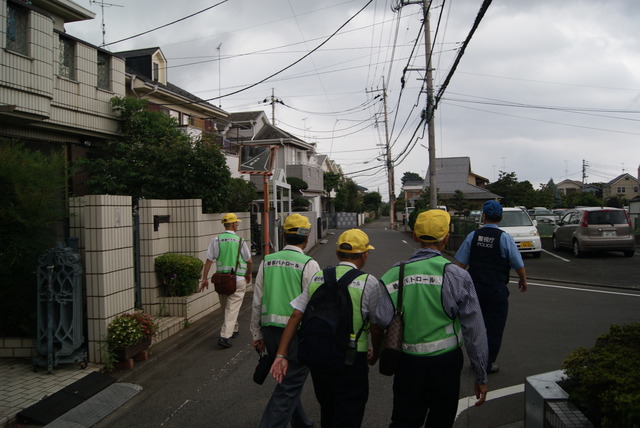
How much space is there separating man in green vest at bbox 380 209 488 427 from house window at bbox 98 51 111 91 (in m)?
13.8

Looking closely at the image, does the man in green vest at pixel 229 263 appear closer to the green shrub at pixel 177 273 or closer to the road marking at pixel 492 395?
the green shrub at pixel 177 273

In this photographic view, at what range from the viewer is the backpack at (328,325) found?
2.98 meters

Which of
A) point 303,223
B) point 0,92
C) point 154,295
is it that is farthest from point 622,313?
point 0,92

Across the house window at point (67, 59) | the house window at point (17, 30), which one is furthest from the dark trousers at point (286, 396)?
the house window at point (67, 59)

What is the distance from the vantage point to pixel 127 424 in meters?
4.35

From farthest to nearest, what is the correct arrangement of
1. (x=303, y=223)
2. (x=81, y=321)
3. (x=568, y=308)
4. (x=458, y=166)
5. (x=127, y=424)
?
(x=458, y=166) < (x=568, y=308) < (x=81, y=321) < (x=127, y=424) < (x=303, y=223)

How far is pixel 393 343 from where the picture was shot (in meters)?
3.00

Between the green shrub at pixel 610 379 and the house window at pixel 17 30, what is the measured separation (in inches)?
482

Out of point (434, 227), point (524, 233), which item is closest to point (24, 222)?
point (434, 227)

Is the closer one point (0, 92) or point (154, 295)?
point (154, 295)

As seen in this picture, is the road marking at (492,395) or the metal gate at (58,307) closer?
the road marking at (492,395)

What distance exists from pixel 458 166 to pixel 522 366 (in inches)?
2065

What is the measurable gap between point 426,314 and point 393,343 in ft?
0.94

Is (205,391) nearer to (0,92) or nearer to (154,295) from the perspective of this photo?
(154,295)
